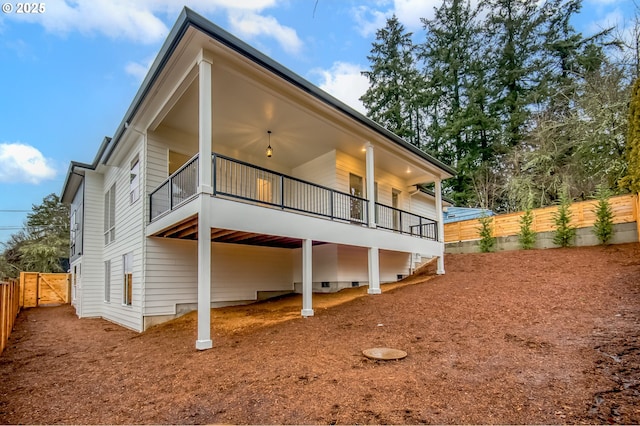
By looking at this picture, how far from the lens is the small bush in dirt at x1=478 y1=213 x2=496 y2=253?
14641 millimetres

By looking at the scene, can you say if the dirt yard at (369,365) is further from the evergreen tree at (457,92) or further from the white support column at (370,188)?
the evergreen tree at (457,92)

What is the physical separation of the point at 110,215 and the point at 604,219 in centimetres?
1763

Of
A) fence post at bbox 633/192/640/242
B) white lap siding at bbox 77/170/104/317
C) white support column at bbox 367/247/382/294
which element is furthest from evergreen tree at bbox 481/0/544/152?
white lap siding at bbox 77/170/104/317

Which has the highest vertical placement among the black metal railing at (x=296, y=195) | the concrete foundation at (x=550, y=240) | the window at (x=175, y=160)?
the window at (x=175, y=160)

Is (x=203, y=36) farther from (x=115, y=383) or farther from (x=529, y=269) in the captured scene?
(x=529, y=269)

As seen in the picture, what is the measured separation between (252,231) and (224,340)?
7.00 ft

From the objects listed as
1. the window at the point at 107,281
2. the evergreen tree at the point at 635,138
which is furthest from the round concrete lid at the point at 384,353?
the window at the point at 107,281

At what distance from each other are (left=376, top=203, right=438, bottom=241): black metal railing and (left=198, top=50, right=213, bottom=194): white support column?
6480 millimetres

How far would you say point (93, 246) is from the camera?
42.6 feet

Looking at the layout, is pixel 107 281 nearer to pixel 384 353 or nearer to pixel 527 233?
pixel 384 353

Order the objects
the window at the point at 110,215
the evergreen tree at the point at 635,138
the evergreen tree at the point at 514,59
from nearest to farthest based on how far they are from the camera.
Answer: the evergreen tree at the point at 635,138 → the window at the point at 110,215 → the evergreen tree at the point at 514,59

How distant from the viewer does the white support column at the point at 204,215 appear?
5.77m

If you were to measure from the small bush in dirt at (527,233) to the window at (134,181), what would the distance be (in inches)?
560

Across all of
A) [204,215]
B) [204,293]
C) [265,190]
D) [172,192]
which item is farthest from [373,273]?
[172,192]
